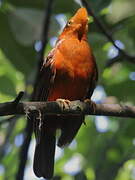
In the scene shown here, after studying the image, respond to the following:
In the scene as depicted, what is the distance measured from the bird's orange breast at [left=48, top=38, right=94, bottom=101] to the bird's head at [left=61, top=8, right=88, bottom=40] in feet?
0.94

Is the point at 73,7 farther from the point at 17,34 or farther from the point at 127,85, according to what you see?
the point at 127,85

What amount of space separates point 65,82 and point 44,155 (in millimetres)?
927

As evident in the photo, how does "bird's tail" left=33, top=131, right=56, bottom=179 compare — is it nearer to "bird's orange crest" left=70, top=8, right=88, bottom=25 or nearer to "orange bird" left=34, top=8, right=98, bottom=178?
"orange bird" left=34, top=8, right=98, bottom=178

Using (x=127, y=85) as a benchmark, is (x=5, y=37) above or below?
above

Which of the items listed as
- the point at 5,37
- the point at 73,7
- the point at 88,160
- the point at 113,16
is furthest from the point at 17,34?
the point at 88,160

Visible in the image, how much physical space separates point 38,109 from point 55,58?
132 cm

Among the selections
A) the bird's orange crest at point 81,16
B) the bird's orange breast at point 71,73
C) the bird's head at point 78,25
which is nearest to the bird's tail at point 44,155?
the bird's orange breast at point 71,73

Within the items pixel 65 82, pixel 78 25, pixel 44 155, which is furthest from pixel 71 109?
pixel 78 25

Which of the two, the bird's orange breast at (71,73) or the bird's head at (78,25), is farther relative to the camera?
the bird's head at (78,25)

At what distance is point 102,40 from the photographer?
4.96m

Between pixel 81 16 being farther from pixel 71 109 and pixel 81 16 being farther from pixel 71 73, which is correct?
pixel 71 109

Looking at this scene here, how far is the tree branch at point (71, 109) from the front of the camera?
12.1ft

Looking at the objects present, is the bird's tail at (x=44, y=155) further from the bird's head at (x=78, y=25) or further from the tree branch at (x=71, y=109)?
the tree branch at (x=71, y=109)

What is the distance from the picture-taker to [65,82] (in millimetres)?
5055
